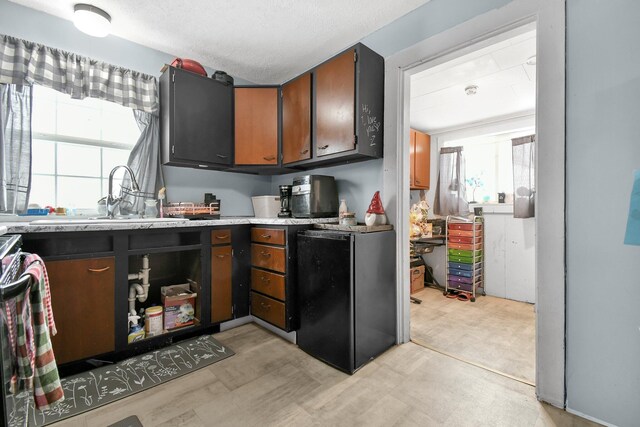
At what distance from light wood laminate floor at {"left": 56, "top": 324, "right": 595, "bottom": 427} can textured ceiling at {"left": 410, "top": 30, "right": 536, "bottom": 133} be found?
2461 mm

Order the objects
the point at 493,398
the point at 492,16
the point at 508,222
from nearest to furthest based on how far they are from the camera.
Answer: the point at 493,398
the point at 492,16
the point at 508,222

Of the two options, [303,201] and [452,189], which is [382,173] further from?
[452,189]

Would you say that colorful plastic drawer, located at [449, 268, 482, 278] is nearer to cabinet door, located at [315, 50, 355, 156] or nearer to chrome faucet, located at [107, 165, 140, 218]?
cabinet door, located at [315, 50, 355, 156]

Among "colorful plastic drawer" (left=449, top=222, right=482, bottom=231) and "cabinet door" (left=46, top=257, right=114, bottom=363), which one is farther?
"colorful plastic drawer" (left=449, top=222, right=482, bottom=231)

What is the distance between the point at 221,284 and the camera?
241 centimetres

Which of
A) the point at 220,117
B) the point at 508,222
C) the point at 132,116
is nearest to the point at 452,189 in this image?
the point at 508,222

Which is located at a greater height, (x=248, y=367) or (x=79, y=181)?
(x=79, y=181)

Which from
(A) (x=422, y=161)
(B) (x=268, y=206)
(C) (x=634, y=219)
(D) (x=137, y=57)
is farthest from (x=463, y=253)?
(D) (x=137, y=57)

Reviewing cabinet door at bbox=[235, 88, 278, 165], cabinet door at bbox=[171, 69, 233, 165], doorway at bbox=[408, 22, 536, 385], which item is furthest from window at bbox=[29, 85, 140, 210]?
doorway at bbox=[408, 22, 536, 385]

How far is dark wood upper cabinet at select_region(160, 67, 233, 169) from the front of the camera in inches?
97.0

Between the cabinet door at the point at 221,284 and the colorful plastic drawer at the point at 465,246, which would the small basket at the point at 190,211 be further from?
the colorful plastic drawer at the point at 465,246

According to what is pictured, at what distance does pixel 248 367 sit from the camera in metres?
1.92

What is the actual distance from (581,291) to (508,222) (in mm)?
2414

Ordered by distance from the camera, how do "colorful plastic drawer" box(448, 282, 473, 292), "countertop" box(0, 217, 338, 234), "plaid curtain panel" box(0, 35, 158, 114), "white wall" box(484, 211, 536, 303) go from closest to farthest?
"countertop" box(0, 217, 338, 234)
"plaid curtain panel" box(0, 35, 158, 114)
"white wall" box(484, 211, 536, 303)
"colorful plastic drawer" box(448, 282, 473, 292)
